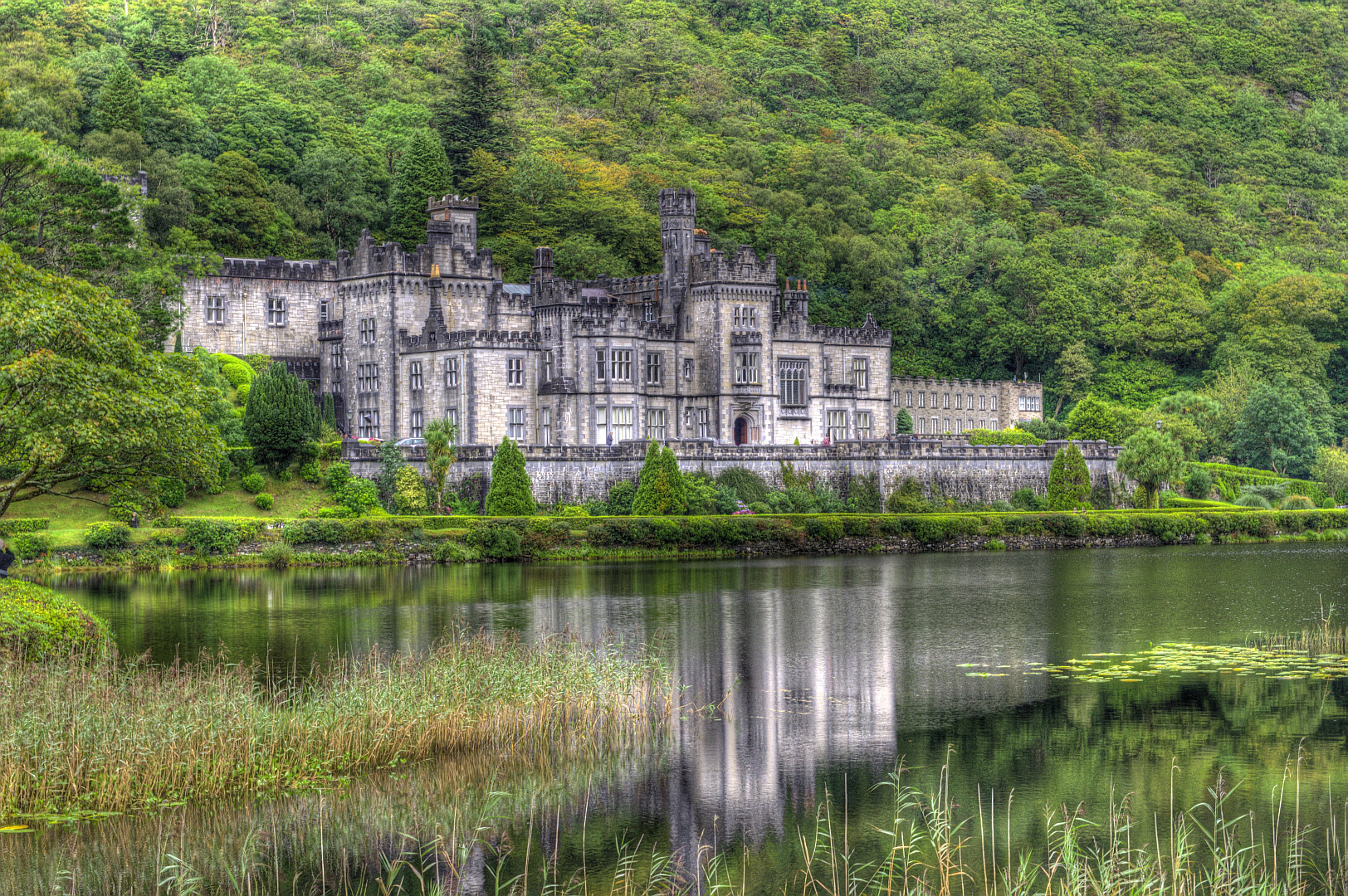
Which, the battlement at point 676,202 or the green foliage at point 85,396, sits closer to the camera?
the green foliage at point 85,396

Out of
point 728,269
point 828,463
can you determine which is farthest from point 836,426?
point 828,463

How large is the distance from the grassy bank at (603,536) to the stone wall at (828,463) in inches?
192

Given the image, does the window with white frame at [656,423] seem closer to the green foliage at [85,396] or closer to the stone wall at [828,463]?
the stone wall at [828,463]

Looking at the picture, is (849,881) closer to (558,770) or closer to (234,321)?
(558,770)

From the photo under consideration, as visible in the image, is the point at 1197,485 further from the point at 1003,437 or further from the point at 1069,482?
the point at 1003,437

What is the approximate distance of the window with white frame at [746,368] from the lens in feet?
258

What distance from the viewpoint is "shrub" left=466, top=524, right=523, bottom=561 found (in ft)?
188

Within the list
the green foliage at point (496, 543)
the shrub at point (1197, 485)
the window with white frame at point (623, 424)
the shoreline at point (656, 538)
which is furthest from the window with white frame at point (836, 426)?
the green foliage at point (496, 543)

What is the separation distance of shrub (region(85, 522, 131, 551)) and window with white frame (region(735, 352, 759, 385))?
3439 centimetres

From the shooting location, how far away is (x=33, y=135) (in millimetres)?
75875

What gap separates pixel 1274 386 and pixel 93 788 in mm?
90320

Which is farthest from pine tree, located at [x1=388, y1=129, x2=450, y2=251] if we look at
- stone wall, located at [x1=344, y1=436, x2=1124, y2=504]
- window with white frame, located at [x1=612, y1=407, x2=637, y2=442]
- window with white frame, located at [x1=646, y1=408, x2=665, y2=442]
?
stone wall, located at [x1=344, y1=436, x2=1124, y2=504]

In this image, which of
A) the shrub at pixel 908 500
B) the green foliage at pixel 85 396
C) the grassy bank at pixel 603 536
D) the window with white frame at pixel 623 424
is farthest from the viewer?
the window with white frame at pixel 623 424

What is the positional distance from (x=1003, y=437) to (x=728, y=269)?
19.8 meters
